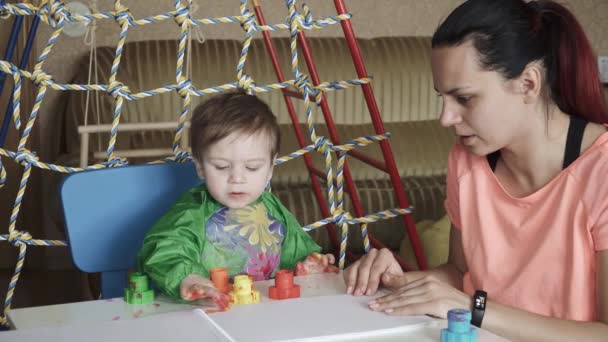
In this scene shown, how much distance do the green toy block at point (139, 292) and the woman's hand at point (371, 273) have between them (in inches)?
12.2

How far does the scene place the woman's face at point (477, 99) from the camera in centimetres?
124

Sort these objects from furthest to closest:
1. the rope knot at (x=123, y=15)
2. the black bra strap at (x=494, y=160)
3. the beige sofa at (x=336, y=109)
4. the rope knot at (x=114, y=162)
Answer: the beige sofa at (x=336, y=109)
the rope knot at (x=114, y=162)
the rope knot at (x=123, y=15)
the black bra strap at (x=494, y=160)

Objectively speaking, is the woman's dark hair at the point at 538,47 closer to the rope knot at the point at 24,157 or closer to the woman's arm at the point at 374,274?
the woman's arm at the point at 374,274

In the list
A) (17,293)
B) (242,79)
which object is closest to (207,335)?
(242,79)

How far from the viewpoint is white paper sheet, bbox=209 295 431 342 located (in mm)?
1009

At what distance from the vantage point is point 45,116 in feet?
11.9

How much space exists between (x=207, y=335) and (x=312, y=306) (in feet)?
0.62

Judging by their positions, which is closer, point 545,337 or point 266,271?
point 545,337

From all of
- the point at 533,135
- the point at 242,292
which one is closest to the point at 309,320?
the point at 242,292

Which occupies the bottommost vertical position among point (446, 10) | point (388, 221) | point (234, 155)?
point (388, 221)

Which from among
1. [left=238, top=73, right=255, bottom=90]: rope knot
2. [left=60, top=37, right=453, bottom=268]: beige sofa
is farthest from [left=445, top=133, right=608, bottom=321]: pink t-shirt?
[left=60, top=37, right=453, bottom=268]: beige sofa

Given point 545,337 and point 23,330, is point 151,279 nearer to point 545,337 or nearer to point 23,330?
point 23,330

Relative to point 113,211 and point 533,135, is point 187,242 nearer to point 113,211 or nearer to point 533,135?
point 113,211

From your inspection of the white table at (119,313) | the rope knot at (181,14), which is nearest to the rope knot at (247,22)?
the rope knot at (181,14)
